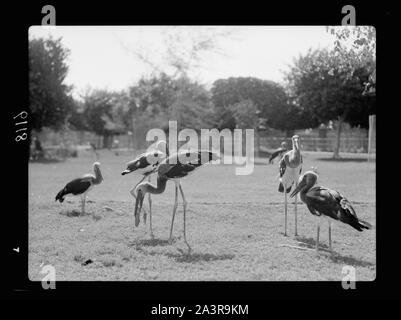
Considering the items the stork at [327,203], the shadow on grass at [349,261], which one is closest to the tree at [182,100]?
the stork at [327,203]

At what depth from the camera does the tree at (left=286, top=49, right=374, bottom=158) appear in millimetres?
14383

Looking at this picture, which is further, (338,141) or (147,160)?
(338,141)

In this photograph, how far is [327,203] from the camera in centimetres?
655

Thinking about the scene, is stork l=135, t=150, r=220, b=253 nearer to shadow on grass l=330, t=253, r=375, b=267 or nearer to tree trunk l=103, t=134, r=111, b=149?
shadow on grass l=330, t=253, r=375, b=267

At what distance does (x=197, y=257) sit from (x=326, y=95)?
13477 millimetres

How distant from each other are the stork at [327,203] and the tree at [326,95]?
→ 5215 millimetres

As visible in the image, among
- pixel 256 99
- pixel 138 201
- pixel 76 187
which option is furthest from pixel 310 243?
pixel 256 99

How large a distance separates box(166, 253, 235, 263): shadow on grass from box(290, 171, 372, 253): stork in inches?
62.0

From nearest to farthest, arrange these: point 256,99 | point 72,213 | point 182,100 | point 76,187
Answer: point 76,187 < point 72,213 < point 182,100 < point 256,99

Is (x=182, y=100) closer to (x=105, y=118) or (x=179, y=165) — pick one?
(x=179, y=165)

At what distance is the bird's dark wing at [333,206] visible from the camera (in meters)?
6.39

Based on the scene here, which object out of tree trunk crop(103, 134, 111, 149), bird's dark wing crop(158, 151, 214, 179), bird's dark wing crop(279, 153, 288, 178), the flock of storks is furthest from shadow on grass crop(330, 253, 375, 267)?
tree trunk crop(103, 134, 111, 149)
